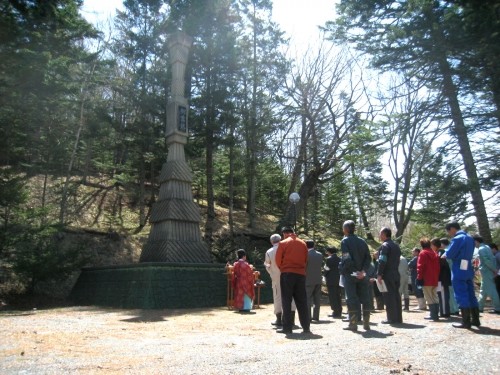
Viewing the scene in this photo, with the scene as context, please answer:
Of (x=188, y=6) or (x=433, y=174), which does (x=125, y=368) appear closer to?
(x=433, y=174)

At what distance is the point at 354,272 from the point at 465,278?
1.67m

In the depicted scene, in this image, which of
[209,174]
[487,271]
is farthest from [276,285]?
[209,174]

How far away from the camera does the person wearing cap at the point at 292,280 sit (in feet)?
21.0

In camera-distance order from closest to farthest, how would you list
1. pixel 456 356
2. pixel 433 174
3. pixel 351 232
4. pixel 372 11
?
pixel 456 356 < pixel 351 232 < pixel 433 174 < pixel 372 11

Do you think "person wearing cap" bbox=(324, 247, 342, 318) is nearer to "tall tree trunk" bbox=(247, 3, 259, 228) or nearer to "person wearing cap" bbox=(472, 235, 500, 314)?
"person wearing cap" bbox=(472, 235, 500, 314)

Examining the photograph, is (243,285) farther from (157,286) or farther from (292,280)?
(292,280)

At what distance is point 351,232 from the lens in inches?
271

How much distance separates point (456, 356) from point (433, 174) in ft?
32.8

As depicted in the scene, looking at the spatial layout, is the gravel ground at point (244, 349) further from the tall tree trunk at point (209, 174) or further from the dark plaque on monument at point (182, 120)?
the tall tree trunk at point (209, 174)

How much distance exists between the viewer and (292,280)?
21.1 feet

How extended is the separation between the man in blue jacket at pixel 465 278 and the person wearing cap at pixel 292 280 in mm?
2344

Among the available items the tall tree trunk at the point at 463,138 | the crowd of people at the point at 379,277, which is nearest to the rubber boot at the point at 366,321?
the crowd of people at the point at 379,277

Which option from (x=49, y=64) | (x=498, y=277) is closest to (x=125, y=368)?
(x=498, y=277)

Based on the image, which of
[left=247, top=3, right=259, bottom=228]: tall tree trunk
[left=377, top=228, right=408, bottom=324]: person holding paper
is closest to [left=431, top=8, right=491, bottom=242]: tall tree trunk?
[left=377, top=228, right=408, bottom=324]: person holding paper
